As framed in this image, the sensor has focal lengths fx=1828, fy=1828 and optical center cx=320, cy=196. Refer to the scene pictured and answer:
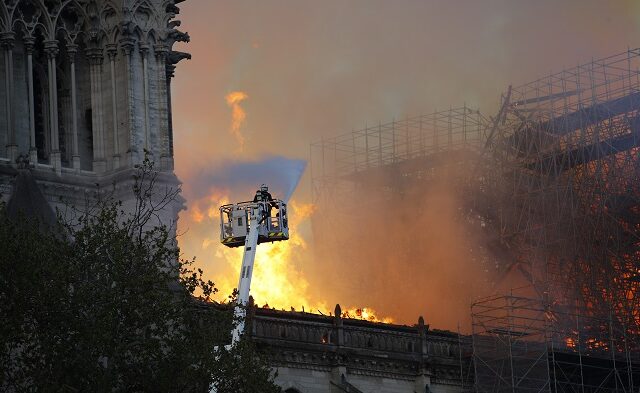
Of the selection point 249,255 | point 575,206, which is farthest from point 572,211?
point 249,255

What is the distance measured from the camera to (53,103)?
70875 mm

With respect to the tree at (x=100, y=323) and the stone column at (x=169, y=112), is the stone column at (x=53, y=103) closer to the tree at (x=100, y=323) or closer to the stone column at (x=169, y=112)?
the stone column at (x=169, y=112)

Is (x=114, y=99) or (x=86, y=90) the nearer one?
(x=114, y=99)

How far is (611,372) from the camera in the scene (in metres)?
73.5

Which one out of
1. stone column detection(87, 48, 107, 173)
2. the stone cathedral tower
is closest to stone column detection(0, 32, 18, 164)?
the stone cathedral tower

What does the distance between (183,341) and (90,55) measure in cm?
2459

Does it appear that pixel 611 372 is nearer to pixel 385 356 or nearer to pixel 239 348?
pixel 385 356

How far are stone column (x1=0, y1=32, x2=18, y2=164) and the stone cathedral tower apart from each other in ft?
0.12

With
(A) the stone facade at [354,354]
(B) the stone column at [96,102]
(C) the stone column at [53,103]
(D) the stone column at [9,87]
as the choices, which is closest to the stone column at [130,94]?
(B) the stone column at [96,102]

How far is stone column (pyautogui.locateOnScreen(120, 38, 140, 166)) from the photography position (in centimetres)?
7006

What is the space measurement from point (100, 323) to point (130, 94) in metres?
23.8

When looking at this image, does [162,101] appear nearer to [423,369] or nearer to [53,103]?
[53,103]

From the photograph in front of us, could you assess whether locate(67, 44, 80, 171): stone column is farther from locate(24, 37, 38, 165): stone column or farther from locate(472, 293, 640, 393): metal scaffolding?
locate(472, 293, 640, 393): metal scaffolding

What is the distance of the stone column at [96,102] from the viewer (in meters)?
71.4
